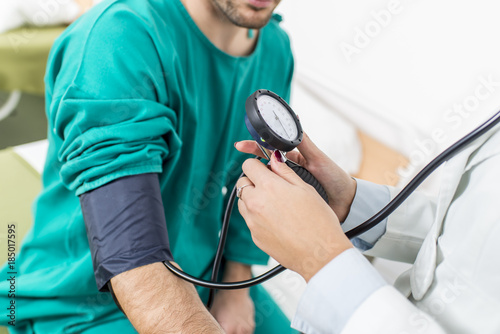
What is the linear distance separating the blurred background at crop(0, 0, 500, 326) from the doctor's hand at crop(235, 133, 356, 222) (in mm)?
526

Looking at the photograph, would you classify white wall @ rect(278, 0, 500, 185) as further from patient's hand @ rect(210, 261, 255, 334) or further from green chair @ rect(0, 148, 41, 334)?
green chair @ rect(0, 148, 41, 334)

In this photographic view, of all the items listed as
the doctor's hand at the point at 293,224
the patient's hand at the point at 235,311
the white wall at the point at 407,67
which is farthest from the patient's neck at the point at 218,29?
the white wall at the point at 407,67

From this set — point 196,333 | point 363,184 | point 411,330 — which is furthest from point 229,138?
point 411,330

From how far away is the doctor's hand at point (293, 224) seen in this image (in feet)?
1.84

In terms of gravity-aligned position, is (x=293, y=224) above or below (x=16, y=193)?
above

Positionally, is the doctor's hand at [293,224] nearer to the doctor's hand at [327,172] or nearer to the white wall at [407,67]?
the doctor's hand at [327,172]

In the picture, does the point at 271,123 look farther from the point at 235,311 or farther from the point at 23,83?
the point at 23,83

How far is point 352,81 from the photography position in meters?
1.88

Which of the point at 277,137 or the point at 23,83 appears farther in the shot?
the point at 23,83

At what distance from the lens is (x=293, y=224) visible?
566mm

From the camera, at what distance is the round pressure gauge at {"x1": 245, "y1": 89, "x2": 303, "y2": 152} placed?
0.63 metres

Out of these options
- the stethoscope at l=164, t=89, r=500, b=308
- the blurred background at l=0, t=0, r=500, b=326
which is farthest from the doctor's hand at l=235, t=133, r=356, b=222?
the blurred background at l=0, t=0, r=500, b=326

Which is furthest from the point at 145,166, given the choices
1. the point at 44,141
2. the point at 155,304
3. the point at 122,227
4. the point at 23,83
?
the point at 23,83

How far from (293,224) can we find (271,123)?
6.7 inches
